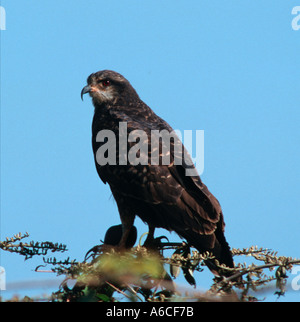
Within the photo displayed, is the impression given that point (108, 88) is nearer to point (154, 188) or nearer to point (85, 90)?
point (85, 90)

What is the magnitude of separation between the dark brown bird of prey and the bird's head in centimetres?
41

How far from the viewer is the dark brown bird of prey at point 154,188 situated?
15.8 ft

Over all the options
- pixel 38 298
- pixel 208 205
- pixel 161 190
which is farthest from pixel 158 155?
pixel 38 298

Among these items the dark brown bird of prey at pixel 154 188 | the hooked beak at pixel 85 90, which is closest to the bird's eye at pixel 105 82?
the hooked beak at pixel 85 90

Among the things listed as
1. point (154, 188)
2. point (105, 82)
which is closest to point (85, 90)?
point (105, 82)

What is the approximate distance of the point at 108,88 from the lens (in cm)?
634

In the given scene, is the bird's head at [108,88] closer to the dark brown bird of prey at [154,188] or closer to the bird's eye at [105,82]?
the bird's eye at [105,82]

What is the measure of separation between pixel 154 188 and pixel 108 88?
179 cm

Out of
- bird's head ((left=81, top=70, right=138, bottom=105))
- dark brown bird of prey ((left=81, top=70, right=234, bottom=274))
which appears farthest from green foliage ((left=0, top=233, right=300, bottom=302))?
bird's head ((left=81, top=70, right=138, bottom=105))

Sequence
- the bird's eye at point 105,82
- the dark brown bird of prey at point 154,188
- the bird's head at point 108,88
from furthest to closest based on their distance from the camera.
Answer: the bird's eye at point 105,82
the bird's head at point 108,88
the dark brown bird of prey at point 154,188

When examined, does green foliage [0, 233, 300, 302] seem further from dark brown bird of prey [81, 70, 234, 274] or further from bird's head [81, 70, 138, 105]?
bird's head [81, 70, 138, 105]

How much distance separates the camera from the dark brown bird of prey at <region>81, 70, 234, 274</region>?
4.80 m

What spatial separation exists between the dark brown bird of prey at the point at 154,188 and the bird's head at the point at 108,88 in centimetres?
41
